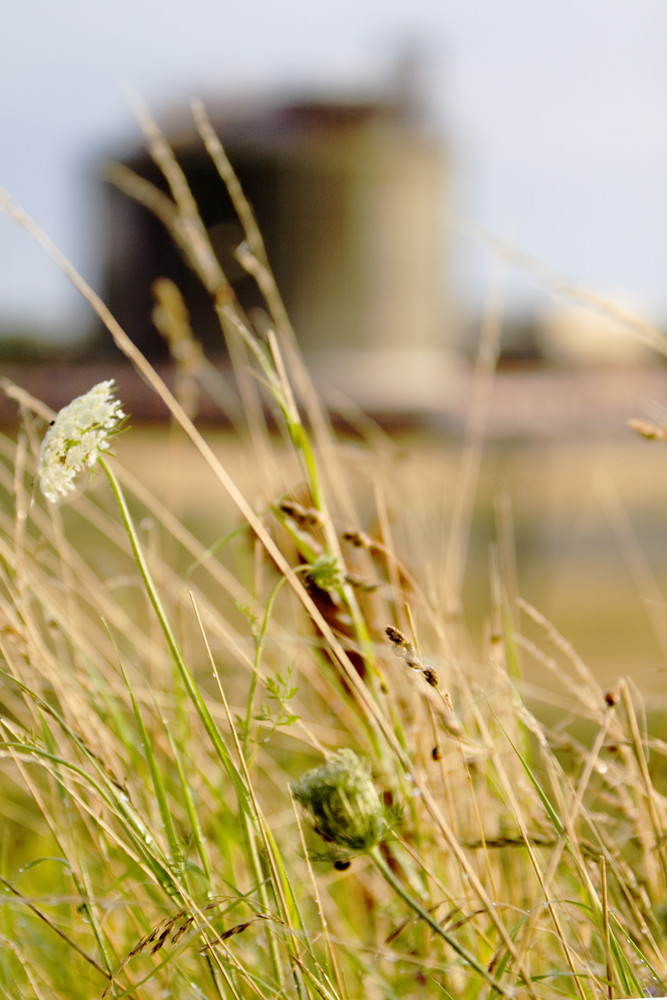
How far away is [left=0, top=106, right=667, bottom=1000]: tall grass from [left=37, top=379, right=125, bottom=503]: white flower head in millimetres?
12

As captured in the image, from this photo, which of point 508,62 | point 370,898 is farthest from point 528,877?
point 508,62

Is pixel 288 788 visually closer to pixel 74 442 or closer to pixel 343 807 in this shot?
pixel 343 807

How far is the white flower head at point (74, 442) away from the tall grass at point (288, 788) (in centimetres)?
1

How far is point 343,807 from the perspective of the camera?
1.14ft

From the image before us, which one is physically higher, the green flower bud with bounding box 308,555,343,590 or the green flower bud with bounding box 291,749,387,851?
the green flower bud with bounding box 308,555,343,590

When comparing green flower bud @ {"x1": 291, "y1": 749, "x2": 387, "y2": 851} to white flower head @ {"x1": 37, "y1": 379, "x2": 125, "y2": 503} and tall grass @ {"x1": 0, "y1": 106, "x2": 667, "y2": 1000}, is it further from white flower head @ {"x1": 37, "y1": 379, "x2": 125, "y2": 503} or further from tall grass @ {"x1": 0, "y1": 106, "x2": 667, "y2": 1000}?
white flower head @ {"x1": 37, "y1": 379, "x2": 125, "y2": 503}

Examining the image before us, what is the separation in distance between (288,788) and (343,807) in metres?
0.05

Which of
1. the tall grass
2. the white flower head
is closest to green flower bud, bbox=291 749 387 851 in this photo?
the tall grass

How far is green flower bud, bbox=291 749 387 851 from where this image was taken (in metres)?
Answer: 0.35

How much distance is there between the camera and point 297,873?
0.73m

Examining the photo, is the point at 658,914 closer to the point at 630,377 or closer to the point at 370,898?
the point at 370,898

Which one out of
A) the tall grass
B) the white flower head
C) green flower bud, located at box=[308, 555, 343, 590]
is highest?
the white flower head

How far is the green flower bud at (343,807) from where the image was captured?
349 mm

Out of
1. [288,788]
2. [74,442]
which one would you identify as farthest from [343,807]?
[74,442]
